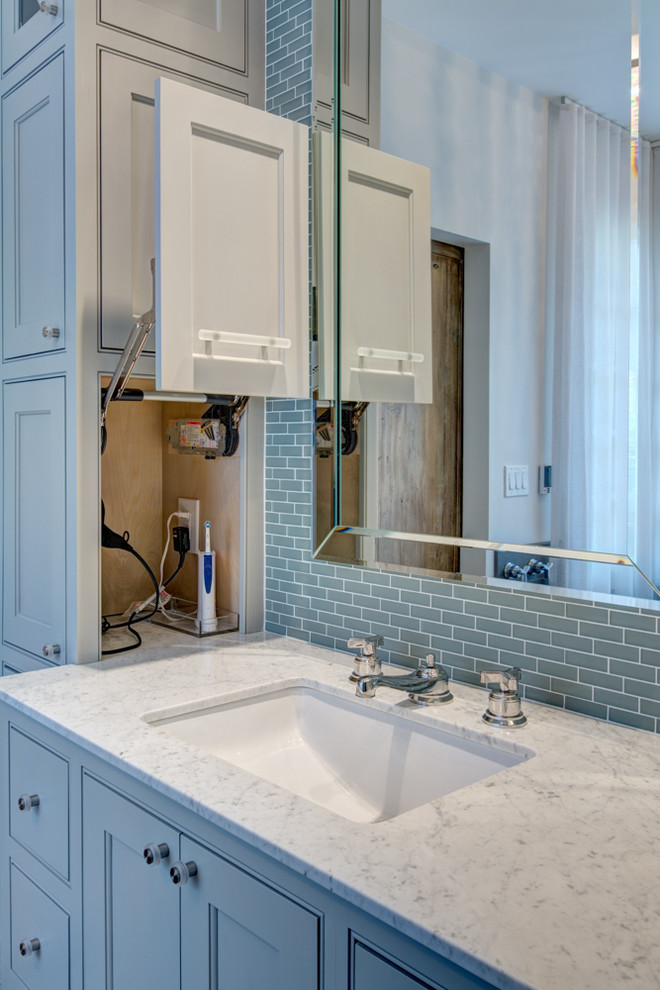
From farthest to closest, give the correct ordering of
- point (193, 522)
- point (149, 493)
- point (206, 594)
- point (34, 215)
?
1. point (149, 493)
2. point (193, 522)
3. point (206, 594)
4. point (34, 215)

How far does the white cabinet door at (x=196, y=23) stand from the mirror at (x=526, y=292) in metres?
0.44

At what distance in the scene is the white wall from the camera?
1.39 metres

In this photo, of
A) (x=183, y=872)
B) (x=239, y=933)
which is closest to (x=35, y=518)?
(x=183, y=872)

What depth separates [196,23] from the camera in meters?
1.84

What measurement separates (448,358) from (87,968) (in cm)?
128

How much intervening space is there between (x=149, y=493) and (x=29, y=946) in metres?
1.18

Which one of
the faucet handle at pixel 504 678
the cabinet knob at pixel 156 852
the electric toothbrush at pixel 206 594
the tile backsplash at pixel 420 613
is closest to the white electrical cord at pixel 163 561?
the electric toothbrush at pixel 206 594

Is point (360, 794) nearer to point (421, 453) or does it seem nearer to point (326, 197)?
point (421, 453)

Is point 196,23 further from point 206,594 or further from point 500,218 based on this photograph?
point 206,594

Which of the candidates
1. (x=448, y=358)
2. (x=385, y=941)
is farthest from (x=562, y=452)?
(x=385, y=941)

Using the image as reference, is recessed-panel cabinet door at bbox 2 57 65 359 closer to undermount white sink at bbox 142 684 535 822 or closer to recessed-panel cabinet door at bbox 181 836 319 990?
undermount white sink at bbox 142 684 535 822

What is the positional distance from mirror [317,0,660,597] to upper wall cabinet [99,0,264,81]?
0.44 m

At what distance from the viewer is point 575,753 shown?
1.20m

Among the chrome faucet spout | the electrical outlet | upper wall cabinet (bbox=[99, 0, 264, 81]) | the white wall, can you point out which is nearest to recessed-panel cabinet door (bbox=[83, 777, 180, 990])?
the chrome faucet spout
